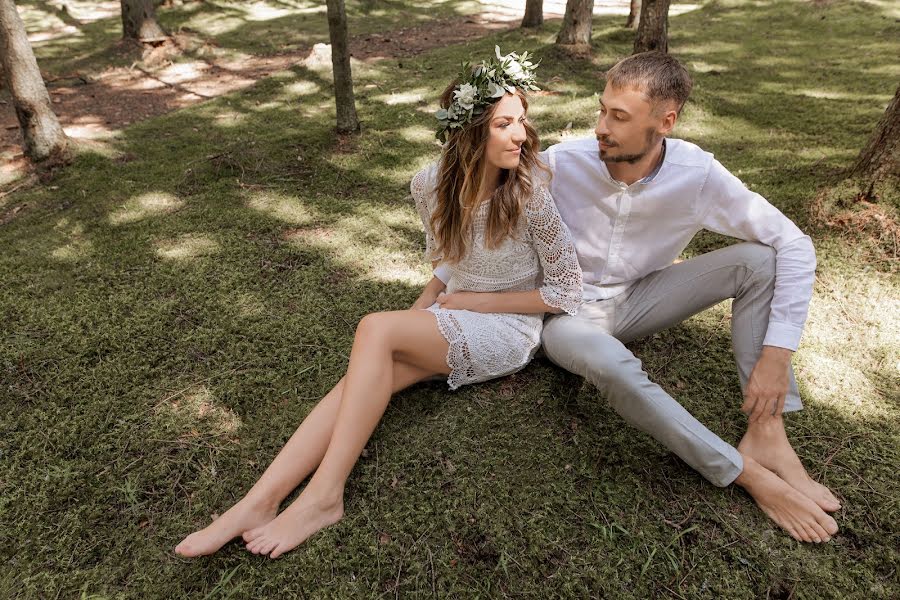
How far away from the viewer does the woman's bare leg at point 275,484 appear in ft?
6.88

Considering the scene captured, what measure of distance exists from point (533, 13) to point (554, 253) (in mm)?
8342

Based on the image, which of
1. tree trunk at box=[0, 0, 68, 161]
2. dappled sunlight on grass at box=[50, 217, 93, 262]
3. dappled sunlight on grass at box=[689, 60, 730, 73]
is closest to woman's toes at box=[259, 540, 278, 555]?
dappled sunlight on grass at box=[50, 217, 93, 262]

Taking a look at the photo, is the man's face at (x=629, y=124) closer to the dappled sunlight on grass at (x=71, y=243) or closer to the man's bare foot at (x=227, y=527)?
the man's bare foot at (x=227, y=527)

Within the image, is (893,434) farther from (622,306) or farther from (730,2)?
(730,2)

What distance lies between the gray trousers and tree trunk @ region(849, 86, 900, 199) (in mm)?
1696

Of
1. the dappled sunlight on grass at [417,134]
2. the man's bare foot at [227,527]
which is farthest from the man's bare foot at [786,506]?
the dappled sunlight on grass at [417,134]

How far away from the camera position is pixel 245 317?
3348 mm

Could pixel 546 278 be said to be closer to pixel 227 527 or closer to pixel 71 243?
pixel 227 527

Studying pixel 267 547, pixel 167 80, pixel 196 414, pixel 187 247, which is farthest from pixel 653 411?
pixel 167 80

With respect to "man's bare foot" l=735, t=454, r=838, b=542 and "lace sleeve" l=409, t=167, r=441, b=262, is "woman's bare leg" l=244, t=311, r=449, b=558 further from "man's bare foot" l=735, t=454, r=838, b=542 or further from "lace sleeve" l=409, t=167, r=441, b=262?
"man's bare foot" l=735, t=454, r=838, b=542

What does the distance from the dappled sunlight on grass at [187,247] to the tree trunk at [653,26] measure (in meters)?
5.22

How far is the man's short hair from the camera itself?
228 cm

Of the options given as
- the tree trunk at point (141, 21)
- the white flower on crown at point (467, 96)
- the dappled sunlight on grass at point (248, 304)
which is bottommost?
the dappled sunlight on grass at point (248, 304)

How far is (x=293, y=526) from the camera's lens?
2.14 m
